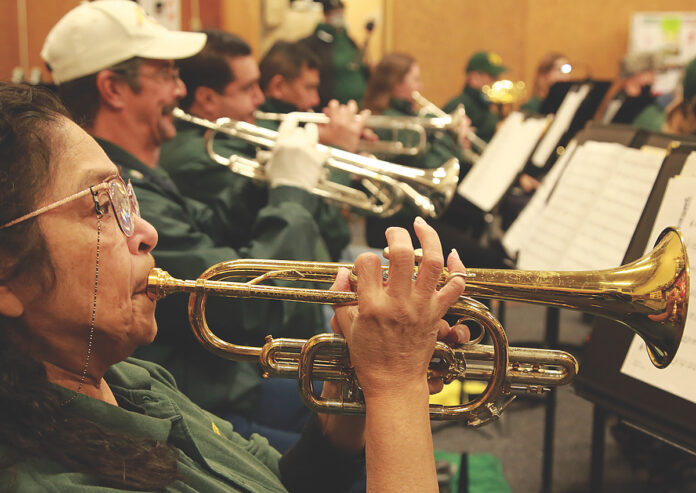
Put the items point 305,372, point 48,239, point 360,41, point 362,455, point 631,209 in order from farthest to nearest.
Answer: point 360,41
point 631,209
point 362,455
point 305,372
point 48,239

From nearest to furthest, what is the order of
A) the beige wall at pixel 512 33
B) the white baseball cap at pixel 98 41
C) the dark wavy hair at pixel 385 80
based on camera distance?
the white baseball cap at pixel 98 41 < the dark wavy hair at pixel 385 80 < the beige wall at pixel 512 33

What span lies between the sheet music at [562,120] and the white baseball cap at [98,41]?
197 cm

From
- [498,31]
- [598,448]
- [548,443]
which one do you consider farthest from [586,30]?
[598,448]

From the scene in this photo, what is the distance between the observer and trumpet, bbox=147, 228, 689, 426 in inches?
44.4

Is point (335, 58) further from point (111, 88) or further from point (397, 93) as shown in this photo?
point (111, 88)

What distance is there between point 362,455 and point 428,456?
0.41 m

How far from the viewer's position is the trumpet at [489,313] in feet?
3.70

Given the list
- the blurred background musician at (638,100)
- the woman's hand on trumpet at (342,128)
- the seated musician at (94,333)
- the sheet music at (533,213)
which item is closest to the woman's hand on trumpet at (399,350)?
the seated musician at (94,333)

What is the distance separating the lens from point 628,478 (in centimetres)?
259

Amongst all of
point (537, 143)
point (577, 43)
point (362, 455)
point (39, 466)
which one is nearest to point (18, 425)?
point (39, 466)

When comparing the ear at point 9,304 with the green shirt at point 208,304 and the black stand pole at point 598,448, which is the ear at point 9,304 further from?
the black stand pole at point 598,448

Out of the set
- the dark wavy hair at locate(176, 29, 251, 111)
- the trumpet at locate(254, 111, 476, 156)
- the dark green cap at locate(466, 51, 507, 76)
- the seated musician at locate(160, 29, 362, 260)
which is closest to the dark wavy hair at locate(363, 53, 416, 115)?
the trumpet at locate(254, 111, 476, 156)

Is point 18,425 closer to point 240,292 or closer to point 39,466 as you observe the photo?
point 39,466

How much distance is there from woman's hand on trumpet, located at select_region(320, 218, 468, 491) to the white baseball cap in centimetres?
145
